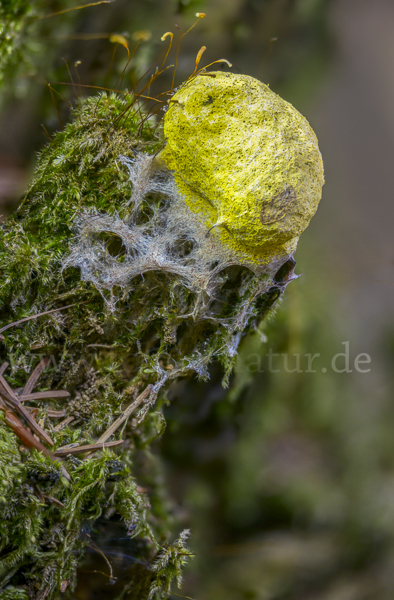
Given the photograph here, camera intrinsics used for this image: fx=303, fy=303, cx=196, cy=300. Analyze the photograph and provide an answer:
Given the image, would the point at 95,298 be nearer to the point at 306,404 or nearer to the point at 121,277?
the point at 121,277

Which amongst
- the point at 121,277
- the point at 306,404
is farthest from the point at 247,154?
the point at 306,404

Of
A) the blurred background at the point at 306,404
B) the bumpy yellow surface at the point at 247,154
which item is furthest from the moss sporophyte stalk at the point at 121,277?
the blurred background at the point at 306,404

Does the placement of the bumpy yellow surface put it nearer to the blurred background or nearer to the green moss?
the green moss

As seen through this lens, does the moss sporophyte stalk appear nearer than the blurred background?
Yes

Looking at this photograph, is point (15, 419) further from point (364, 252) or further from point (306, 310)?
point (364, 252)

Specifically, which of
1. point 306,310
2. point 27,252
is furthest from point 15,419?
point 306,310

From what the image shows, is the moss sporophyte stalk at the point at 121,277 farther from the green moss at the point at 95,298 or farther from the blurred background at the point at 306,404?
the blurred background at the point at 306,404

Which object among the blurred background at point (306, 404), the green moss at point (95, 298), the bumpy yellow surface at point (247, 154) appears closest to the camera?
the bumpy yellow surface at point (247, 154)

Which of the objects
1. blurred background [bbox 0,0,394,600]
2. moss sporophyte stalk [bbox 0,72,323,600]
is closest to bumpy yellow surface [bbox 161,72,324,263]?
moss sporophyte stalk [bbox 0,72,323,600]
